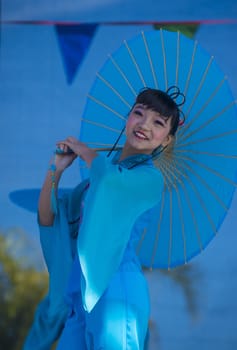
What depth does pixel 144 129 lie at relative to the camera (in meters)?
1.93

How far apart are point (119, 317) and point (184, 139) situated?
0.58 metres

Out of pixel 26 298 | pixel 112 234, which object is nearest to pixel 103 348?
pixel 112 234

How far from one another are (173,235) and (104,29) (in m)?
1.30

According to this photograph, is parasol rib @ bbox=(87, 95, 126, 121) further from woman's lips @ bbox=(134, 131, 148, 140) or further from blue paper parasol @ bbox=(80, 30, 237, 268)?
woman's lips @ bbox=(134, 131, 148, 140)

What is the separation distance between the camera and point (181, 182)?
2.10 m

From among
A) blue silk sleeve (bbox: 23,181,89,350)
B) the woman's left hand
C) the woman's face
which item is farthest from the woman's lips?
blue silk sleeve (bbox: 23,181,89,350)

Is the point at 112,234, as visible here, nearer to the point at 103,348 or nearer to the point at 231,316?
the point at 103,348

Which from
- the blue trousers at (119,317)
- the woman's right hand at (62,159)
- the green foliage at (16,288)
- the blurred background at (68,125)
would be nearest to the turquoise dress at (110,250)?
the blue trousers at (119,317)

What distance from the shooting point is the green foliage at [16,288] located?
317 cm

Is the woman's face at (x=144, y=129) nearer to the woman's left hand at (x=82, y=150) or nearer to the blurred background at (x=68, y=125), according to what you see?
the woman's left hand at (x=82, y=150)

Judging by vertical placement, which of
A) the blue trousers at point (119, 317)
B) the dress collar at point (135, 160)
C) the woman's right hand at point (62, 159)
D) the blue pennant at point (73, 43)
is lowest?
the blue trousers at point (119, 317)

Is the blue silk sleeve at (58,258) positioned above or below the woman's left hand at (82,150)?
below

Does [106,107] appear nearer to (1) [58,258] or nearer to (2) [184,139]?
(2) [184,139]

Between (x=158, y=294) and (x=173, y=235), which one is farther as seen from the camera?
(x=158, y=294)
